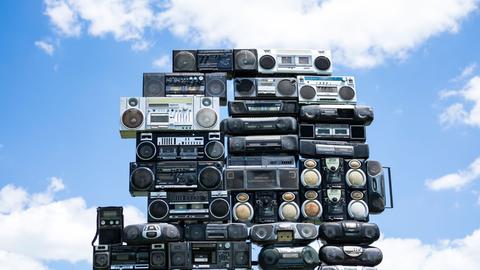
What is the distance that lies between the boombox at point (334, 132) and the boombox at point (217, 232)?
217 centimetres

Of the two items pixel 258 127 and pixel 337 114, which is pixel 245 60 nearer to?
pixel 258 127

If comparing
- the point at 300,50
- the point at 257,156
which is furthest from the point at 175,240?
the point at 300,50

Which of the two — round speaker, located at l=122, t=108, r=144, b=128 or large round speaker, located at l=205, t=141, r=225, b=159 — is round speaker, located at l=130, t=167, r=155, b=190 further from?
large round speaker, located at l=205, t=141, r=225, b=159

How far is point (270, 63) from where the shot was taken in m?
14.9

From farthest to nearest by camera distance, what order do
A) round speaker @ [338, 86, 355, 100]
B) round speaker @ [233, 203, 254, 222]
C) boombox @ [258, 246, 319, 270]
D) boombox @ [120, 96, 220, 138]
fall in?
round speaker @ [338, 86, 355, 100]
boombox @ [120, 96, 220, 138]
round speaker @ [233, 203, 254, 222]
boombox @ [258, 246, 319, 270]

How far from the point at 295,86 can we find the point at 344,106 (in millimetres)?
953

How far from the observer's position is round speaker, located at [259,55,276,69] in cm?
1490

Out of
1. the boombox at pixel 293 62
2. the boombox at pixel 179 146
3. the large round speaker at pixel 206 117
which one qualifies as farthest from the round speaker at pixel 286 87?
the boombox at pixel 179 146

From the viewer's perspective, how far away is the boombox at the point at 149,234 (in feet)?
43.3

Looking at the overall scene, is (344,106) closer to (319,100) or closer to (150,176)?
(319,100)

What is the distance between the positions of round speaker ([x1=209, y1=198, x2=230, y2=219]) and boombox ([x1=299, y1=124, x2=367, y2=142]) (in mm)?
1963

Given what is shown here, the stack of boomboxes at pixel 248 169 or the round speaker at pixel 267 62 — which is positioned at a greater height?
the round speaker at pixel 267 62

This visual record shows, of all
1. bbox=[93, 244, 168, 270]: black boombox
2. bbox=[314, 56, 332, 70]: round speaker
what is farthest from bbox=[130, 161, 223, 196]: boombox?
bbox=[314, 56, 332, 70]: round speaker

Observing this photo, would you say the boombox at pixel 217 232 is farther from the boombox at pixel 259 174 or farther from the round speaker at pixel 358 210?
the round speaker at pixel 358 210
